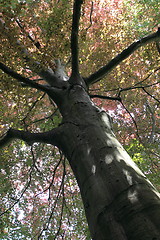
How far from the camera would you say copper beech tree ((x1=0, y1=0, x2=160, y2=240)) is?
1.33 m

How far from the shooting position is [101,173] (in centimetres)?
174

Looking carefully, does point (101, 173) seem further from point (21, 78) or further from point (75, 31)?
point (75, 31)

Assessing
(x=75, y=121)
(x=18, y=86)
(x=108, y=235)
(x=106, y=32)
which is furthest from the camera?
(x=106, y=32)

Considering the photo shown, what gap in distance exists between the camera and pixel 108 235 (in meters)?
1.34

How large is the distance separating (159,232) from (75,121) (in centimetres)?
149

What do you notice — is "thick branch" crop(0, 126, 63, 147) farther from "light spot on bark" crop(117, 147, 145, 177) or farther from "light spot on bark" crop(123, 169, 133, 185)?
"light spot on bark" crop(123, 169, 133, 185)

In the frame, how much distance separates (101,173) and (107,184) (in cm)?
13

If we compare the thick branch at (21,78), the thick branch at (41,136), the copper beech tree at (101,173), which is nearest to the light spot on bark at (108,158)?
the copper beech tree at (101,173)

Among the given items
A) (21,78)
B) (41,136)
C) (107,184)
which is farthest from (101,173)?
(21,78)

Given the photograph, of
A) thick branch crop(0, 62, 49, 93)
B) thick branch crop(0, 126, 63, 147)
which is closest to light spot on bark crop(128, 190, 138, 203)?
thick branch crop(0, 126, 63, 147)

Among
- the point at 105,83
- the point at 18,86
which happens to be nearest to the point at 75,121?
the point at 18,86

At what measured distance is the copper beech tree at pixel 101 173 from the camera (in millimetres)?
1327

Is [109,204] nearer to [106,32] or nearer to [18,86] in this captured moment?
[18,86]

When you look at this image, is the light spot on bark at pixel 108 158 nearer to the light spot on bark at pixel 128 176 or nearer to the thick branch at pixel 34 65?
the light spot on bark at pixel 128 176
